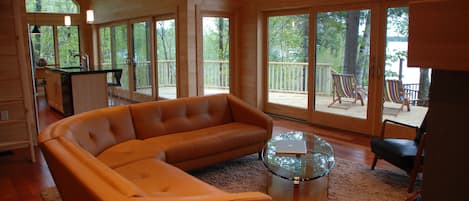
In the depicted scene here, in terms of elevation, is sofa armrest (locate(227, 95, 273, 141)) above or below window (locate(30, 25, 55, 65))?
below

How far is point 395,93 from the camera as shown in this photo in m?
5.00

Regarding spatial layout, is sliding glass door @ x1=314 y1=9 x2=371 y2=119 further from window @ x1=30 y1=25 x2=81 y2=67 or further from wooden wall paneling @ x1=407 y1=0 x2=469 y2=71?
window @ x1=30 y1=25 x2=81 y2=67

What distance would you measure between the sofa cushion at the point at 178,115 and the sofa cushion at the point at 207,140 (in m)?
0.11

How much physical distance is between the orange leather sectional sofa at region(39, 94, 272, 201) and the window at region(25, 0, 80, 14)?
22.8ft

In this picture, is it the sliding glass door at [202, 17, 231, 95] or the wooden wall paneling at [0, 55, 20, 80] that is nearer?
the wooden wall paneling at [0, 55, 20, 80]

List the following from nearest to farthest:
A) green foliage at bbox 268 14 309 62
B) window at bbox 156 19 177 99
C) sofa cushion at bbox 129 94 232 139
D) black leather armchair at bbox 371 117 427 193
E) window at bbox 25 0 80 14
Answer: black leather armchair at bbox 371 117 427 193
sofa cushion at bbox 129 94 232 139
green foliage at bbox 268 14 309 62
window at bbox 156 19 177 99
window at bbox 25 0 80 14

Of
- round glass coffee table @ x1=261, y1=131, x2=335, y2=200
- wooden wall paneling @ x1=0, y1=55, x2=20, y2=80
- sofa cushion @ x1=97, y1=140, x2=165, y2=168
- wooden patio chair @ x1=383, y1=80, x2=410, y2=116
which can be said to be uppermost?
wooden wall paneling @ x1=0, y1=55, x2=20, y2=80

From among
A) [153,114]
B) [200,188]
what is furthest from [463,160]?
[153,114]

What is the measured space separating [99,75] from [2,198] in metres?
3.46

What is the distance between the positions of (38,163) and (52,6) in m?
6.47

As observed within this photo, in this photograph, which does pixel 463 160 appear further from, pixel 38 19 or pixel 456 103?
pixel 38 19

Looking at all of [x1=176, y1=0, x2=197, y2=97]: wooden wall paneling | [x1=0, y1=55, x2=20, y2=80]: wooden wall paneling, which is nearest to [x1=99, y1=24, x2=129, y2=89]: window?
[x1=176, y1=0, x2=197, y2=97]: wooden wall paneling

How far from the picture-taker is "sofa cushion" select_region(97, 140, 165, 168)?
3047 mm

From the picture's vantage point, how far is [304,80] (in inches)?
247
